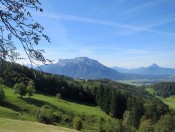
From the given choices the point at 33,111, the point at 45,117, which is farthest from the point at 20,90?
the point at 45,117

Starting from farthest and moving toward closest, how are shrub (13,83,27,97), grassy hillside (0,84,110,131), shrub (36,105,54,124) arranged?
shrub (13,83,27,97) < grassy hillside (0,84,110,131) < shrub (36,105,54,124)

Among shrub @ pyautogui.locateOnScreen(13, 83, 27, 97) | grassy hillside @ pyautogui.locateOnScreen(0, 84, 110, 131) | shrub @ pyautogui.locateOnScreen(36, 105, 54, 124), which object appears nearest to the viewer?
shrub @ pyautogui.locateOnScreen(36, 105, 54, 124)

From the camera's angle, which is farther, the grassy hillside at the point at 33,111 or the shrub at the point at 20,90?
the shrub at the point at 20,90

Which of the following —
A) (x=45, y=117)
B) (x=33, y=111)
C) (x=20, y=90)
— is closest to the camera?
(x=45, y=117)

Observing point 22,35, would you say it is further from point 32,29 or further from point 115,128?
point 115,128

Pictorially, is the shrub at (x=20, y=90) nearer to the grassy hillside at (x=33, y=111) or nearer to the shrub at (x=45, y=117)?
the grassy hillside at (x=33, y=111)

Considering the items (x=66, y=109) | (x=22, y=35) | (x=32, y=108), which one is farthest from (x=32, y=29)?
(x=66, y=109)

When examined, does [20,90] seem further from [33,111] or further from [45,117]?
[45,117]

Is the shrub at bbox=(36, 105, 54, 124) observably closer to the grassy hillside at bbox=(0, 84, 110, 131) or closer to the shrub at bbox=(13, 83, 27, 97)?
the grassy hillside at bbox=(0, 84, 110, 131)

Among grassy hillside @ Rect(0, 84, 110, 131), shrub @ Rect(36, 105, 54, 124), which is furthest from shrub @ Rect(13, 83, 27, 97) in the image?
shrub @ Rect(36, 105, 54, 124)

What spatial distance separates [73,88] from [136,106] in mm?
32272

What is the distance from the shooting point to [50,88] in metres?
151

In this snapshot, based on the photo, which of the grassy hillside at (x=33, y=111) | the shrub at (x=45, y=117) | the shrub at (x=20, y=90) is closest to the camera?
the shrub at (x=45, y=117)

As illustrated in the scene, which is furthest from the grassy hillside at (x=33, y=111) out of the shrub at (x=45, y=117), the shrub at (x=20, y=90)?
the shrub at (x=45, y=117)
